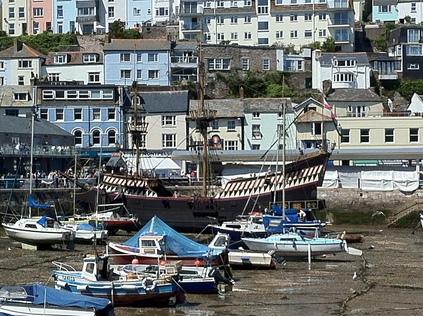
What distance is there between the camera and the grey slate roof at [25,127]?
226 ft

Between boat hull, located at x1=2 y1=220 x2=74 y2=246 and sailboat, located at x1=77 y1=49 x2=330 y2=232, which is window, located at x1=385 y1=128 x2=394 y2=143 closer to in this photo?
sailboat, located at x1=77 y1=49 x2=330 y2=232

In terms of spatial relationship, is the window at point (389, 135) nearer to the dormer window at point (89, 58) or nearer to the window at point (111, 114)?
the window at point (111, 114)

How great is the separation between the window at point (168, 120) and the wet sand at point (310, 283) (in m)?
31.8

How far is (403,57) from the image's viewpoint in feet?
298

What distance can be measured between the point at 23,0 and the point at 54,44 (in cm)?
1101

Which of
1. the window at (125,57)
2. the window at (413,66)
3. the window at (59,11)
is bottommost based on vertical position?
the window at (413,66)

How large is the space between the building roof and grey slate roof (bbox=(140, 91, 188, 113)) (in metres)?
13.1

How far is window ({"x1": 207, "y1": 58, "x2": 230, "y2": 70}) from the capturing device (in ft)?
291

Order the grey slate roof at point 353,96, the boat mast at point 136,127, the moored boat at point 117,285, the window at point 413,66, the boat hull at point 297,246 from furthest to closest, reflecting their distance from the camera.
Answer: the window at point 413,66 → the grey slate roof at point 353,96 → the boat mast at point 136,127 → the boat hull at point 297,246 → the moored boat at point 117,285

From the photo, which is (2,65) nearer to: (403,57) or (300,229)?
(403,57)

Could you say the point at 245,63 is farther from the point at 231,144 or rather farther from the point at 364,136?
the point at 364,136

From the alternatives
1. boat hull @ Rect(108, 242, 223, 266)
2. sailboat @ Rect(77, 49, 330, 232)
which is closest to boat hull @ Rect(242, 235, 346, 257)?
boat hull @ Rect(108, 242, 223, 266)

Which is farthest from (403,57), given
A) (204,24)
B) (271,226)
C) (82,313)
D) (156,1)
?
(82,313)

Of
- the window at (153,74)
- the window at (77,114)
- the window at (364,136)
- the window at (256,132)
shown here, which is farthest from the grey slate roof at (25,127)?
the window at (364,136)
